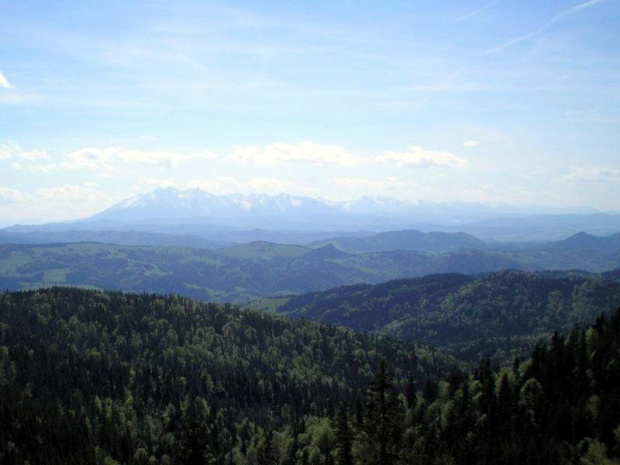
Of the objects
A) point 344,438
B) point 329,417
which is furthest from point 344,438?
point 329,417

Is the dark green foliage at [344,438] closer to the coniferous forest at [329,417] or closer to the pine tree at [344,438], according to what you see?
the pine tree at [344,438]

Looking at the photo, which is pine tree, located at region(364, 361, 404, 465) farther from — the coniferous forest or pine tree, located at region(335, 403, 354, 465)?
pine tree, located at region(335, 403, 354, 465)

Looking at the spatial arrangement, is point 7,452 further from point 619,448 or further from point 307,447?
point 619,448

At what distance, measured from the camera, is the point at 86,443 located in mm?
118375

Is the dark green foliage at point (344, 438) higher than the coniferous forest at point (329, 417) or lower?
higher

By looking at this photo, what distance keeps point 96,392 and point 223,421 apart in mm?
42838

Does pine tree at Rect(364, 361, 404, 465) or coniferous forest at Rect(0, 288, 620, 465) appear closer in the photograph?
pine tree at Rect(364, 361, 404, 465)

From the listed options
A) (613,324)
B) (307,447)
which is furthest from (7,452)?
(613,324)

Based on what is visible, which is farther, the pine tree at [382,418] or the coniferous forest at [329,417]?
the coniferous forest at [329,417]

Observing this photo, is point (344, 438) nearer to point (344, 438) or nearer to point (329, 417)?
Answer: point (344, 438)

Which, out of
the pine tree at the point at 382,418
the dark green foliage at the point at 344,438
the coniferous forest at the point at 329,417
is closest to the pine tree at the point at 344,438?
the dark green foliage at the point at 344,438

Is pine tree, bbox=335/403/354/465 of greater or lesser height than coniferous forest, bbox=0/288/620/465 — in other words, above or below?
above

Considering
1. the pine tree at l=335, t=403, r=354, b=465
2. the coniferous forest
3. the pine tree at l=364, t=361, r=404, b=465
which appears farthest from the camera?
the coniferous forest

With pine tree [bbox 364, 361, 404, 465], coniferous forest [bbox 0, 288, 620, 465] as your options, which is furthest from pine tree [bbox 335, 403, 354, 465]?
pine tree [bbox 364, 361, 404, 465]
